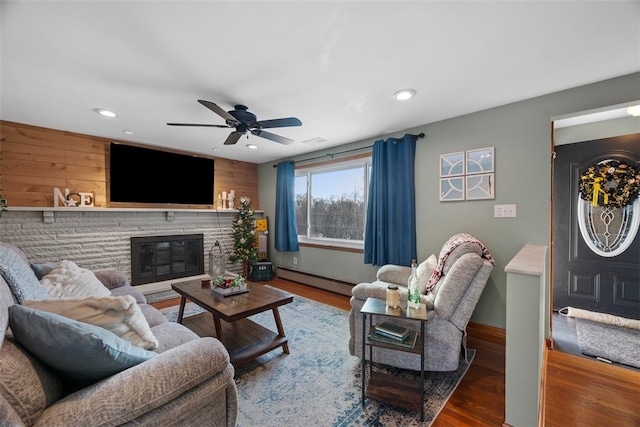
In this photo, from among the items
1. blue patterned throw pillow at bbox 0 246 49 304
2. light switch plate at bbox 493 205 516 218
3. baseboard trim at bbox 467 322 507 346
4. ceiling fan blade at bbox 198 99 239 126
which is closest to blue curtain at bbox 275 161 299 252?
ceiling fan blade at bbox 198 99 239 126

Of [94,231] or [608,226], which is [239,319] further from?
[608,226]

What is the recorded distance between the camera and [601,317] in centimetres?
302

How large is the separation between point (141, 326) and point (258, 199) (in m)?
4.36

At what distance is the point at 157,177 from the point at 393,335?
157 inches

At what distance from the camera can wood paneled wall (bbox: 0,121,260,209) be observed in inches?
120

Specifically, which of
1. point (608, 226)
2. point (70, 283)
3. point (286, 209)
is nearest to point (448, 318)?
point (70, 283)

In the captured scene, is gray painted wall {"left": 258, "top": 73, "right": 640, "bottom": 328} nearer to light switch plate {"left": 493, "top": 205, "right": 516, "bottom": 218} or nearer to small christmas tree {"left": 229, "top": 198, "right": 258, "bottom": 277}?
light switch plate {"left": 493, "top": 205, "right": 516, "bottom": 218}

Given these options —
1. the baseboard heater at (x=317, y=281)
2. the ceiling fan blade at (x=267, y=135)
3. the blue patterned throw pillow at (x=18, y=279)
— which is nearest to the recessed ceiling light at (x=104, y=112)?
the ceiling fan blade at (x=267, y=135)

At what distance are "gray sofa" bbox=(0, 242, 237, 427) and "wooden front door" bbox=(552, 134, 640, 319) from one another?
383cm

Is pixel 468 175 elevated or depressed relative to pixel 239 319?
elevated

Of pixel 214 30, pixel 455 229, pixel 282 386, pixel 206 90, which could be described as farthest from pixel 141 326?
pixel 455 229

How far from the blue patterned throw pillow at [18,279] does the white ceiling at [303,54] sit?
1301 millimetres

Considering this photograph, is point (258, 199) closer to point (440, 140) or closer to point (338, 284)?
point (338, 284)

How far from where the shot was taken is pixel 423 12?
1388 mm
